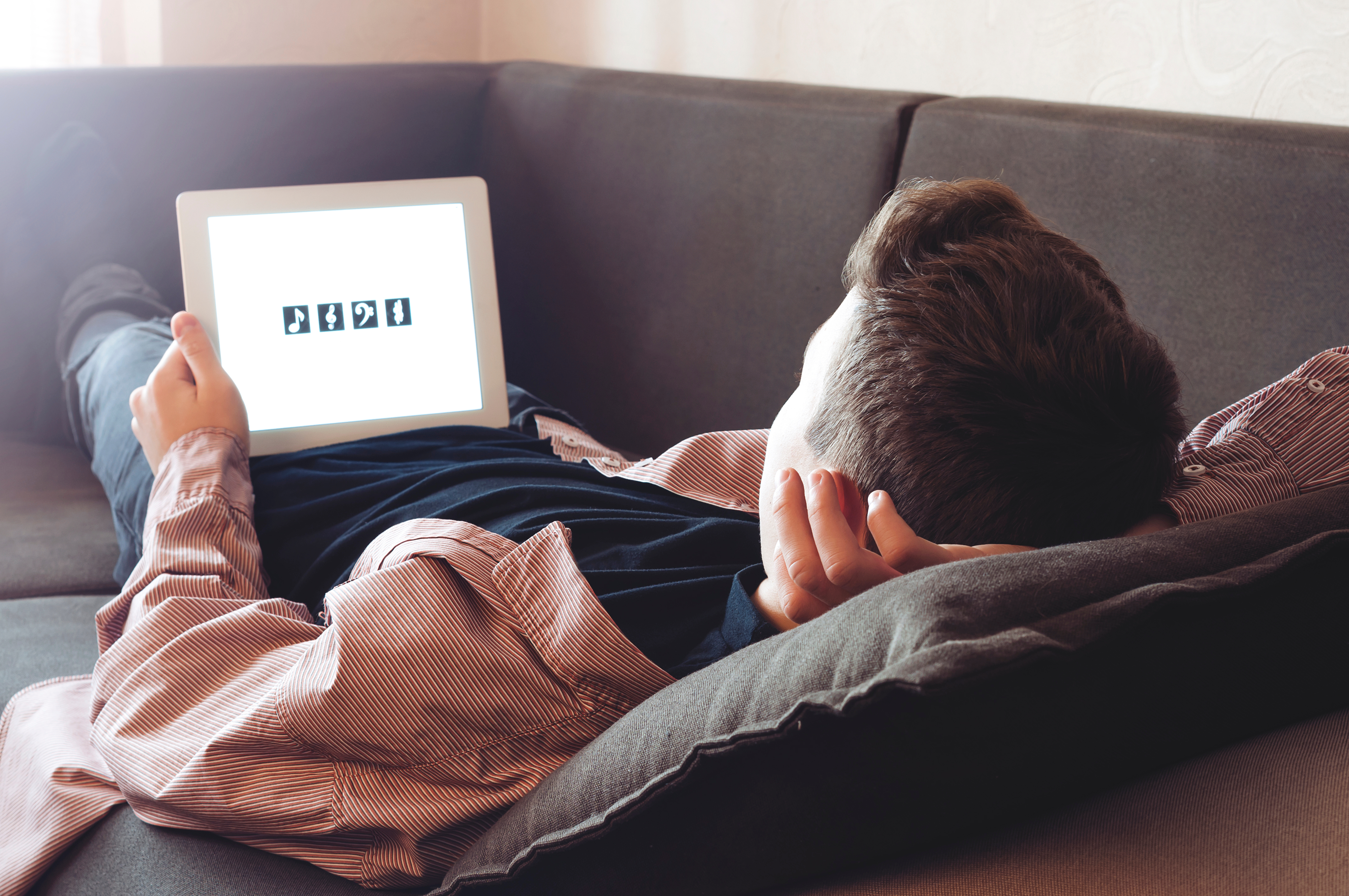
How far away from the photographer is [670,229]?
153cm

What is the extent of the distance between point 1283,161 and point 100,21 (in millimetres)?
2128

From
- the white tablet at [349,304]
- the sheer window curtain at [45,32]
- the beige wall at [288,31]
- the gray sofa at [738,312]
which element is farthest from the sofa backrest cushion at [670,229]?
the sheer window curtain at [45,32]

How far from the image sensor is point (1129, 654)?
0.42 metres

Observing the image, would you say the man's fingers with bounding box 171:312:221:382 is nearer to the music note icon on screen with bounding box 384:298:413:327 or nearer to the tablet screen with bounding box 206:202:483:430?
the tablet screen with bounding box 206:202:483:430

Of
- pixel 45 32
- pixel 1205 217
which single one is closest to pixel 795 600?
pixel 1205 217

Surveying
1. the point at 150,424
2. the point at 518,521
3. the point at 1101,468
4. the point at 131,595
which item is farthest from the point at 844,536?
the point at 150,424

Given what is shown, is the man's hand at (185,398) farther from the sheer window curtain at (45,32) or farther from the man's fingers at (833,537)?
the sheer window curtain at (45,32)

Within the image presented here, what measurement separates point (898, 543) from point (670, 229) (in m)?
1.05

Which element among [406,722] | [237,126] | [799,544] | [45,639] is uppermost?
[237,126]

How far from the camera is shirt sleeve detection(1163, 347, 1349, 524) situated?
691 millimetres

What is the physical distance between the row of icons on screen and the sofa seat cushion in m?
0.39

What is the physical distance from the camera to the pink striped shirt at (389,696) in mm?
635

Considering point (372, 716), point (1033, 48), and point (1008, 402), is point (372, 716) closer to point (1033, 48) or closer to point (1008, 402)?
point (1008, 402)

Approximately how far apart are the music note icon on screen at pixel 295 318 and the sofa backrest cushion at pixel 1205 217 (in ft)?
2.67
